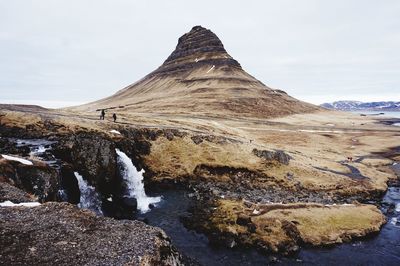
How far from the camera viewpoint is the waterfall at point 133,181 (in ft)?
184

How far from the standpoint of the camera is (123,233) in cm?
2628

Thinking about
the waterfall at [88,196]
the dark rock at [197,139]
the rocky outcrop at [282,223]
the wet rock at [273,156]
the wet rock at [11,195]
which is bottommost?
the rocky outcrop at [282,223]

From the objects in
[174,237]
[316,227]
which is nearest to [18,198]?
[174,237]

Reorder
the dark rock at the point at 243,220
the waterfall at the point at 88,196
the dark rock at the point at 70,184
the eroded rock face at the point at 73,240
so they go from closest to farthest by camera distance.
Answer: the eroded rock face at the point at 73,240
the dark rock at the point at 243,220
the dark rock at the point at 70,184
the waterfall at the point at 88,196

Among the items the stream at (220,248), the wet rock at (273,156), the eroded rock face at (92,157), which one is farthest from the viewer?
the wet rock at (273,156)

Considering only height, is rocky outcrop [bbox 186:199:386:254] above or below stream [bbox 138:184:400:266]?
above

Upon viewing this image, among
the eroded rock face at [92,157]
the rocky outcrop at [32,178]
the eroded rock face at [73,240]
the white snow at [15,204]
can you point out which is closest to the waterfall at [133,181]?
the eroded rock face at [92,157]

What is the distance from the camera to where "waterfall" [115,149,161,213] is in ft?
184

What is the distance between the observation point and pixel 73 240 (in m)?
24.2

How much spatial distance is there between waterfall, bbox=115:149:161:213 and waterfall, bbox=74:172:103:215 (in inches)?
254

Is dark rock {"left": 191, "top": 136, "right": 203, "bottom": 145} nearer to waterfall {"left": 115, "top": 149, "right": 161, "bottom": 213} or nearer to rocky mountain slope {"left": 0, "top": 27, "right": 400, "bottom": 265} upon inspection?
rocky mountain slope {"left": 0, "top": 27, "right": 400, "bottom": 265}

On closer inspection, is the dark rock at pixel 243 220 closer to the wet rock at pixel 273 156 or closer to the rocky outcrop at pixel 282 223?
the rocky outcrop at pixel 282 223

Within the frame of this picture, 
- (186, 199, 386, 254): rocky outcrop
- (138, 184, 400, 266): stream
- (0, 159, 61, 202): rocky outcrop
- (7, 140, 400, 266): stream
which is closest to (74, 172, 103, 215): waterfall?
(7, 140, 400, 266): stream

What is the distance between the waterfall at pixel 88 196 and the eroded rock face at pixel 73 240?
2017 centimetres
